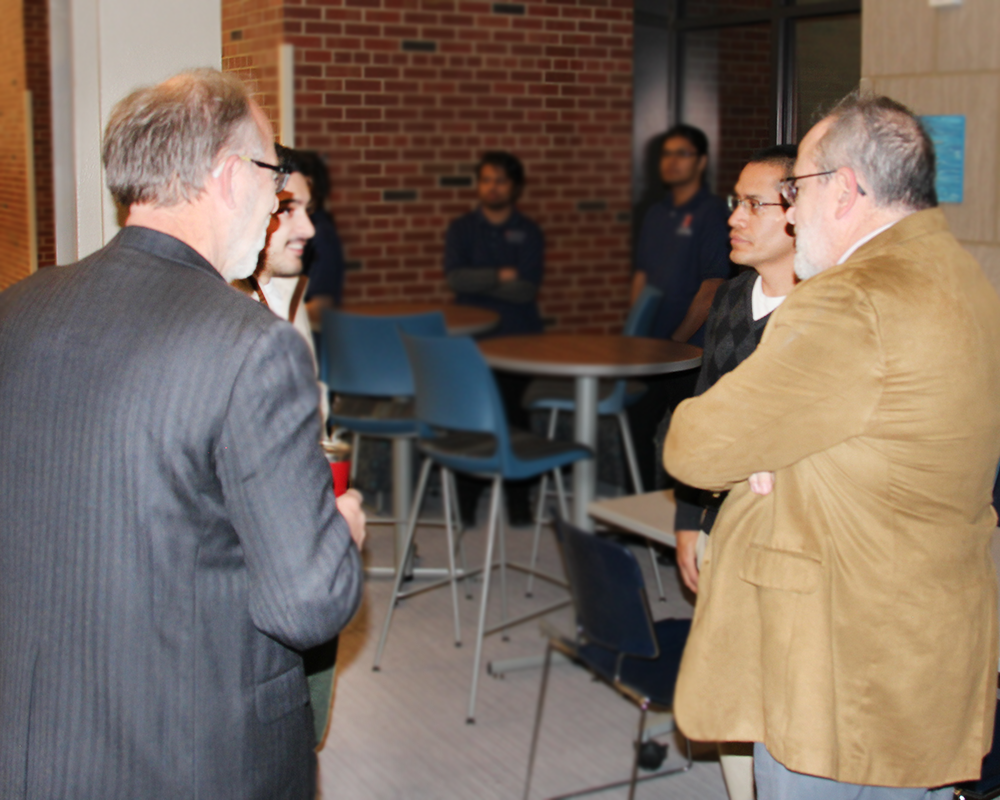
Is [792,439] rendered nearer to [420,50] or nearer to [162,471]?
[162,471]

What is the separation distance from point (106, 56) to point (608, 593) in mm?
1457

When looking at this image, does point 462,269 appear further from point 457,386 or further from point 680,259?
point 680,259

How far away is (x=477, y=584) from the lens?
13.6 ft

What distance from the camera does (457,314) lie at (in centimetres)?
475

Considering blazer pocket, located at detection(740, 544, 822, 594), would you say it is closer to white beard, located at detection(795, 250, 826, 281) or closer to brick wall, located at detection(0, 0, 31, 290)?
white beard, located at detection(795, 250, 826, 281)

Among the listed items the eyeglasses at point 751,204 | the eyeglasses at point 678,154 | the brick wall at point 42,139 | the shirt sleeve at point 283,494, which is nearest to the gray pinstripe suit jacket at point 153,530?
the shirt sleeve at point 283,494

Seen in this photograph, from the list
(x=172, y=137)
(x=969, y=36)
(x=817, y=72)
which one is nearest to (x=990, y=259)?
(x=969, y=36)

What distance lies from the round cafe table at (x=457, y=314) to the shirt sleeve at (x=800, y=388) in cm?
297

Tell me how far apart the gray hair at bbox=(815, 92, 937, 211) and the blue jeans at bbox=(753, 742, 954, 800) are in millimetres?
768

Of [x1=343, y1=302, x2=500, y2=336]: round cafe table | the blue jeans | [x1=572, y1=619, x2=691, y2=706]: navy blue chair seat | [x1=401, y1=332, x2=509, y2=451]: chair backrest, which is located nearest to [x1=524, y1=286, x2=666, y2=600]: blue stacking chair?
[x1=343, y1=302, x2=500, y2=336]: round cafe table

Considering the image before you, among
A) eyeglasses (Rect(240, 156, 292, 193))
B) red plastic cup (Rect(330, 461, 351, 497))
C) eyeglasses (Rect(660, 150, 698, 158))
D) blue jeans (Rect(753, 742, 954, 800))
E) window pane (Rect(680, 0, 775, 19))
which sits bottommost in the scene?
blue jeans (Rect(753, 742, 954, 800))

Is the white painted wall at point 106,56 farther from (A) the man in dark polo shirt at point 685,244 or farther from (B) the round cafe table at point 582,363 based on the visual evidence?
(B) the round cafe table at point 582,363

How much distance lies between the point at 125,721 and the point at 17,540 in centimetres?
23

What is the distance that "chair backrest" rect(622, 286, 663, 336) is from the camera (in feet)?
12.6
